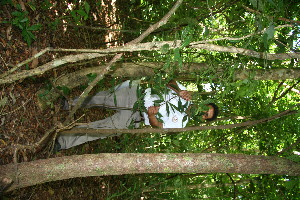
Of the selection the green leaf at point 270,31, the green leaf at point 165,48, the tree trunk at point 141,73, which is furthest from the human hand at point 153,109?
the green leaf at point 270,31

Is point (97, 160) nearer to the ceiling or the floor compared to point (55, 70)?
nearer to the floor

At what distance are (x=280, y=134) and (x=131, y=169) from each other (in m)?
3.89

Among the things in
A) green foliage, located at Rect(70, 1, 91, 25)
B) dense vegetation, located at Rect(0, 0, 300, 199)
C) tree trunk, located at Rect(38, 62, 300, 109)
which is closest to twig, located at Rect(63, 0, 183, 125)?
dense vegetation, located at Rect(0, 0, 300, 199)

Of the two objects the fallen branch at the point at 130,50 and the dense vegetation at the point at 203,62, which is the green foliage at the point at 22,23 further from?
the fallen branch at the point at 130,50

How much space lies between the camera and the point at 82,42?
5102 millimetres

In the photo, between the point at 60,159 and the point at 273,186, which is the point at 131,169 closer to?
the point at 60,159

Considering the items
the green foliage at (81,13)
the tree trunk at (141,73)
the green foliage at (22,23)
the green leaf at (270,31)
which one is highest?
the green foliage at (81,13)

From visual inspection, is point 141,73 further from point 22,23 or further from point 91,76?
point 22,23

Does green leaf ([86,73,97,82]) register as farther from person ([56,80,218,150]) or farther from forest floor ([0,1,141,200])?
forest floor ([0,1,141,200])

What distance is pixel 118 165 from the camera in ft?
6.52

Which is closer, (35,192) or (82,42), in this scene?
(35,192)

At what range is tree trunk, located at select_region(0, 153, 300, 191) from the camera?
1991mm

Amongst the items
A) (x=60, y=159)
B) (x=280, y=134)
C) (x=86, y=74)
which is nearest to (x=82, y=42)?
(x=86, y=74)

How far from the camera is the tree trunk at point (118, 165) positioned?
1991 mm
